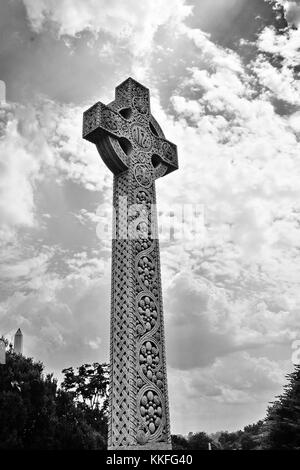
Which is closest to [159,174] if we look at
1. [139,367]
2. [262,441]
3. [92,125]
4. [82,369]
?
[92,125]

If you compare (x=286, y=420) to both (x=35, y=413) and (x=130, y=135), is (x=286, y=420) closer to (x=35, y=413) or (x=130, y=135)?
(x=35, y=413)

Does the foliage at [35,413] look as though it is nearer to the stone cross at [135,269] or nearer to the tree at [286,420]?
the tree at [286,420]

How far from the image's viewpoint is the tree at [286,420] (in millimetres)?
15654

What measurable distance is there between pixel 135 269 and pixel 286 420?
13456 millimetres

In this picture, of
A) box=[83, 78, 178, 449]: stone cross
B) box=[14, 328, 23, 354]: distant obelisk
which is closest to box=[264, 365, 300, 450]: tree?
box=[83, 78, 178, 449]: stone cross

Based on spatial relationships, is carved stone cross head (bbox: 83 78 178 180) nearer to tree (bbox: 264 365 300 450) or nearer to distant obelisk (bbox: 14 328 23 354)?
tree (bbox: 264 365 300 450)

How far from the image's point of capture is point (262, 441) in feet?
58.3

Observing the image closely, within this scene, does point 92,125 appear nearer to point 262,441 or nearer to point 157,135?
point 157,135

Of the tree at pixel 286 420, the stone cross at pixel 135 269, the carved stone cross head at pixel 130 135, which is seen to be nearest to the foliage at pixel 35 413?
the tree at pixel 286 420

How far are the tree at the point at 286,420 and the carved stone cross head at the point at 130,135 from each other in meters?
11.9

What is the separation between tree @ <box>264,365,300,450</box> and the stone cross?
457 inches

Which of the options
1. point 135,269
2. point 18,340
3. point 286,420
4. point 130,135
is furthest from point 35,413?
point 130,135

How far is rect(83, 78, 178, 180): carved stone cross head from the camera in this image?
266 inches

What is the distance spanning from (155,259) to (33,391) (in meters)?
15.3
